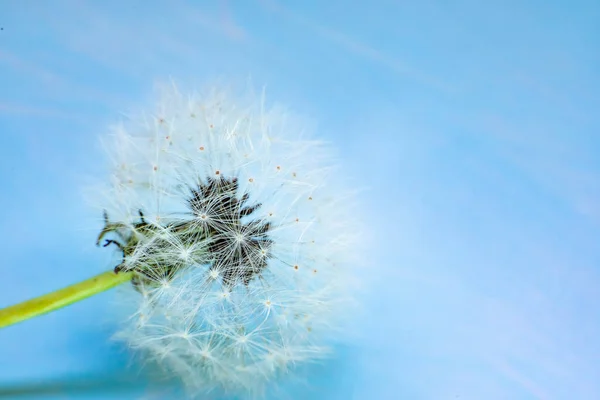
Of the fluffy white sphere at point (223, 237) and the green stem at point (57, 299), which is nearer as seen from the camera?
the green stem at point (57, 299)

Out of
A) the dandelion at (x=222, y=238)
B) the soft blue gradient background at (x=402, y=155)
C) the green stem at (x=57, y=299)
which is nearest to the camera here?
the green stem at (x=57, y=299)

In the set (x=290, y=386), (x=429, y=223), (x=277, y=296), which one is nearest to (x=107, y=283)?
(x=277, y=296)

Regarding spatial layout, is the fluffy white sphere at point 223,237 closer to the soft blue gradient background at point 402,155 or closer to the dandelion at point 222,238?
the dandelion at point 222,238

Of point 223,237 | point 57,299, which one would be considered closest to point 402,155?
point 223,237

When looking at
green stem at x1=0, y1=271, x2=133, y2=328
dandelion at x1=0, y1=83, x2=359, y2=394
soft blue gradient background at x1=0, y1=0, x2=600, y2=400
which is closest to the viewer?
green stem at x1=0, y1=271, x2=133, y2=328

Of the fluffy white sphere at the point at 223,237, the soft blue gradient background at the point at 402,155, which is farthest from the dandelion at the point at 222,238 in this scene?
the soft blue gradient background at the point at 402,155

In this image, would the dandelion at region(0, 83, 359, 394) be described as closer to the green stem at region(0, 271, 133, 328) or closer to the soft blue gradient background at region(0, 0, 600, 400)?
the green stem at region(0, 271, 133, 328)

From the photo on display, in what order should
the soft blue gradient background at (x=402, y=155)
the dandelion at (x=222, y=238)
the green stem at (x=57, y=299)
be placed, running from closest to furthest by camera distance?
the green stem at (x=57, y=299), the dandelion at (x=222, y=238), the soft blue gradient background at (x=402, y=155)

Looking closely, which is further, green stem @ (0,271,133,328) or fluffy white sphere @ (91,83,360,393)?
fluffy white sphere @ (91,83,360,393)

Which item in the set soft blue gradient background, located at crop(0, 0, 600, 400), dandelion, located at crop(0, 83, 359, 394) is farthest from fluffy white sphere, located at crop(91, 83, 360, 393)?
soft blue gradient background, located at crop(0, 0, 600, 400)
